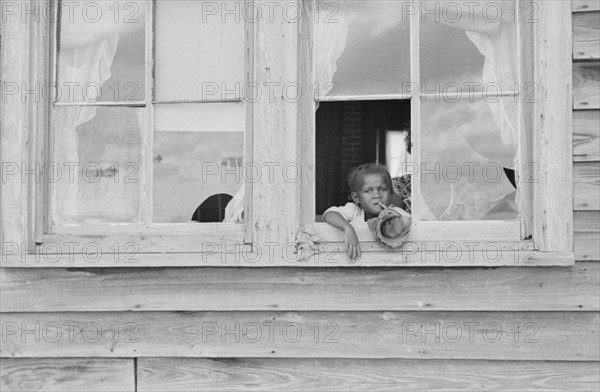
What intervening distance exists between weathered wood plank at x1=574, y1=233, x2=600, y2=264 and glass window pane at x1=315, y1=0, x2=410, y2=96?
971 mm

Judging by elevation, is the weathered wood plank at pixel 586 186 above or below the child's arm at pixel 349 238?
above

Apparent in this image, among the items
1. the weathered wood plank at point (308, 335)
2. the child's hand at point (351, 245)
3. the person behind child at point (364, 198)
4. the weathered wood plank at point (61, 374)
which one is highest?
the person behind child at point (364, 198)

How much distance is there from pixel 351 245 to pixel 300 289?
0.97ft

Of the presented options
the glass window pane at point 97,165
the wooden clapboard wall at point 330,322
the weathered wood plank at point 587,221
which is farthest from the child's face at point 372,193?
the glass window pane at point 97,165

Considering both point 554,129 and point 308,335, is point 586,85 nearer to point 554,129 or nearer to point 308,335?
point 554,129

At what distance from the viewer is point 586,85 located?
10.6 ft

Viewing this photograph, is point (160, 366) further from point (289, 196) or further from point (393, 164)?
point (393, 164)

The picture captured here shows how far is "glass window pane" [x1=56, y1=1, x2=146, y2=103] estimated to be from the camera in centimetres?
354

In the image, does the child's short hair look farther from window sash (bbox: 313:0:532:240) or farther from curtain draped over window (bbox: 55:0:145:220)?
curtain draped over window (bbox: 55:0:145:220)

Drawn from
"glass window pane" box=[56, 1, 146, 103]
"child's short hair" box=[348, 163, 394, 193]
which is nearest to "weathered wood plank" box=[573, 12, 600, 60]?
"child's short hair" box=[348, 163, 394, 193]

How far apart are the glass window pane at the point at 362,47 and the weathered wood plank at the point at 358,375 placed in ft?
3.86

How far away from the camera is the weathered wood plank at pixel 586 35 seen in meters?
3.23

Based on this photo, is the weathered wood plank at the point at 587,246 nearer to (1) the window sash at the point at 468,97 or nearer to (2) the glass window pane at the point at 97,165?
(1) the window sash at the point at 468,97

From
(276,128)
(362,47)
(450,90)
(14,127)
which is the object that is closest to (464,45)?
(450,90)
